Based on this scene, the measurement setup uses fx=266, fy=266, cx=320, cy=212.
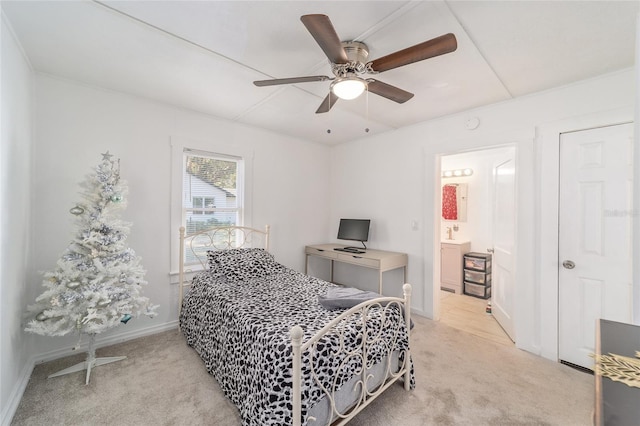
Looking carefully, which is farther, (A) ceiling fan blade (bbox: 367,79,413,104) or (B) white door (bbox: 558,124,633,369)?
(B) white door (bbox: 558,124,633,369)

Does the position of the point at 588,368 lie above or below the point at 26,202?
below

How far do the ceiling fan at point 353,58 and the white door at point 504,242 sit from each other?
1.81m

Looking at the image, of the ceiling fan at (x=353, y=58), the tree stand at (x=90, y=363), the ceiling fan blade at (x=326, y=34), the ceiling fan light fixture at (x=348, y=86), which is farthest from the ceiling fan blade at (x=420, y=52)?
the tree stand at (x=90, y=363)

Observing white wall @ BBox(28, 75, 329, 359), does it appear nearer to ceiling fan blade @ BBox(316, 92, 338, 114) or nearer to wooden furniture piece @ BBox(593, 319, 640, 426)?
ceiling fan blade @ BBox(316, 92, 338, 114)

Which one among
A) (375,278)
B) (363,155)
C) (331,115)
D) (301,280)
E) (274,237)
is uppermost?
(331,115)

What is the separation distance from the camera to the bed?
4.64 feet

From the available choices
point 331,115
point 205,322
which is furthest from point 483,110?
point 205,322

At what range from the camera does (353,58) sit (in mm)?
1864

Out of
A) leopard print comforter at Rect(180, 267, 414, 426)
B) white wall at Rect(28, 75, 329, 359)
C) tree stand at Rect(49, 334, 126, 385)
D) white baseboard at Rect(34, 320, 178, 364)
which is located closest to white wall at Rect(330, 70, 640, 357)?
white wall at Rect(28, 75, 329, 359)

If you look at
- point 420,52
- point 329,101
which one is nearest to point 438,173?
point 329,101

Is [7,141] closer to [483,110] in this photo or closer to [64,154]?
[64,154]

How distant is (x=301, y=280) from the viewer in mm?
2793

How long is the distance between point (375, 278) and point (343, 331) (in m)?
2.65

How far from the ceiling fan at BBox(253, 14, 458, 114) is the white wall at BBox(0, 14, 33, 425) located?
5.25ft
